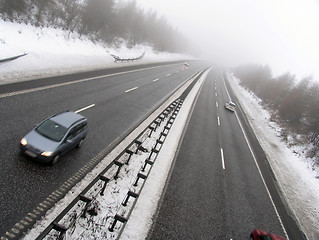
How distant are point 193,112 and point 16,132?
16.3m

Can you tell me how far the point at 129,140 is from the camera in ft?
40.8

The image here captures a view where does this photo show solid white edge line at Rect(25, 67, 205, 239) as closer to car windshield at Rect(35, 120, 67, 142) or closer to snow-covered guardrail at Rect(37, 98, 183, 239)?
snow-covered guardrail at Rect(37, 98, 183, 239)

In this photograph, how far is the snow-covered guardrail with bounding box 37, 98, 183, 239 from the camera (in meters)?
6.44

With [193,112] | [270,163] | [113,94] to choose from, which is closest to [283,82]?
[193,112]

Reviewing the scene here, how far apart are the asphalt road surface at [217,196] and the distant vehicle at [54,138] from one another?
4577 mm

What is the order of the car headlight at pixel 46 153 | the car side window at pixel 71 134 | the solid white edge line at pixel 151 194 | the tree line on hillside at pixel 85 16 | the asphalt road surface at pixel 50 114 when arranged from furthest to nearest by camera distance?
the tree line on hillside at pixel 85 16
the car side window at pixel 71 134
the car headlight at pixel 46 153
the solid white edge line at pixel 151 194
the asphalt road surface at pixel 50 114

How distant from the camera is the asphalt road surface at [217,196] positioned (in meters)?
8.38

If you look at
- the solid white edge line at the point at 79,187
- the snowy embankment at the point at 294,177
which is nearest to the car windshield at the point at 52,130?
the solid white edge line at the point at 79,187

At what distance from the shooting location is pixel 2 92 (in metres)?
12.2

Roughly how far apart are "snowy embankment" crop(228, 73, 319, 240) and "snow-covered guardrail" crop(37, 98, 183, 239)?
8461mm

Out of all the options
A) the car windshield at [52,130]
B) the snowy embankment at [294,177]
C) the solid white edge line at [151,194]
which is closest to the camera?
the solid white edge line at [151,194]

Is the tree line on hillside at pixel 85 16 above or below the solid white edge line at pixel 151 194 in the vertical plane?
above

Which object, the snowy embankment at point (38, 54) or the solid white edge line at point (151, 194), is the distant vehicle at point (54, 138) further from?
the snowy embankment at point (38, 54)

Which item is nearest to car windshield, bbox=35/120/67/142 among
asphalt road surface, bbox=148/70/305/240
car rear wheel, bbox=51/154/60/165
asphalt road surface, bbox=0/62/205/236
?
car rear wheel, bbox=51/154/60/165
